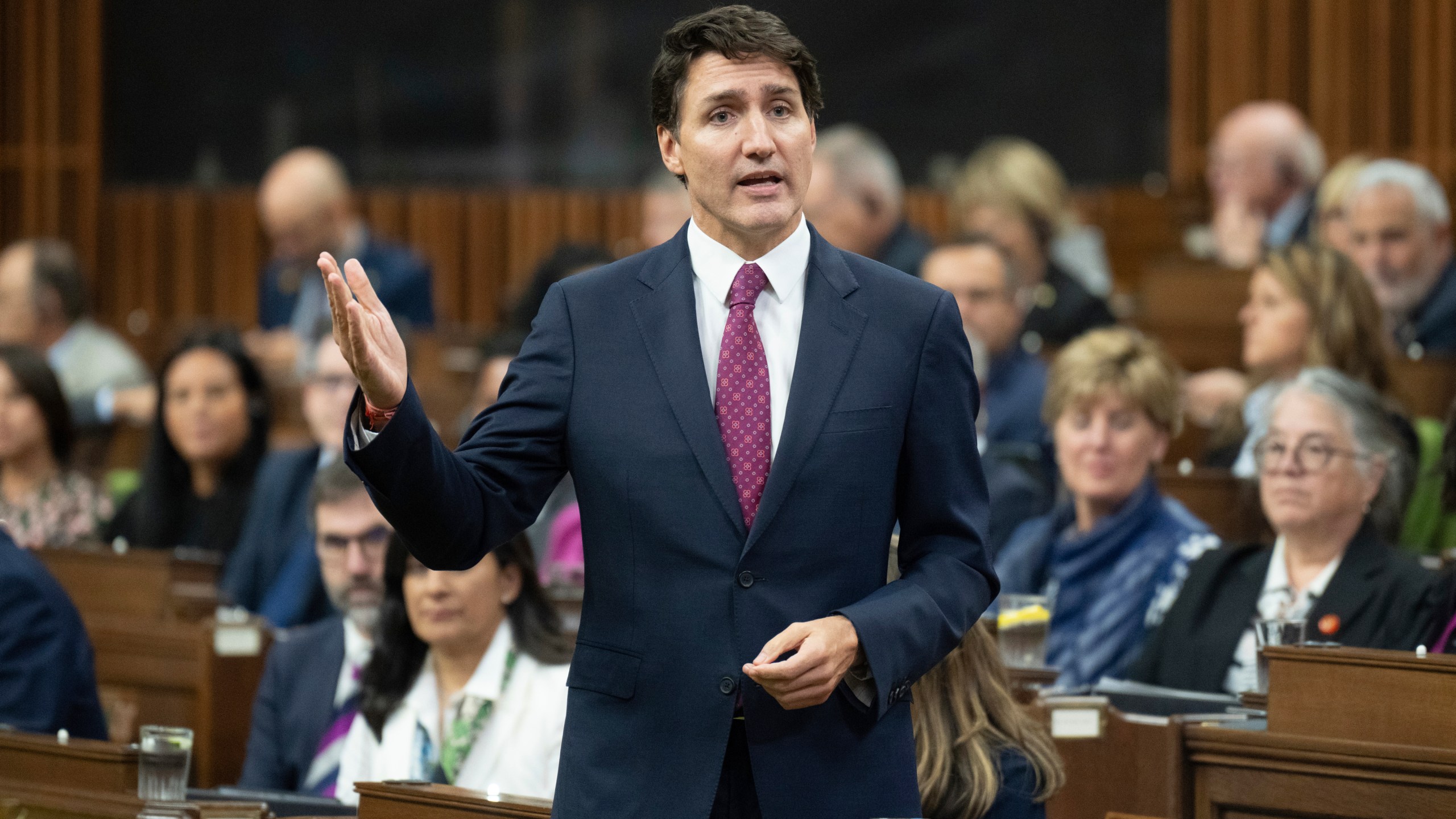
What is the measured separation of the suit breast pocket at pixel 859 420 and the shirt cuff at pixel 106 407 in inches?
167

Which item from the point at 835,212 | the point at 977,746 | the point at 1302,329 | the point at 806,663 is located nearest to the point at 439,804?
the point at 977,746

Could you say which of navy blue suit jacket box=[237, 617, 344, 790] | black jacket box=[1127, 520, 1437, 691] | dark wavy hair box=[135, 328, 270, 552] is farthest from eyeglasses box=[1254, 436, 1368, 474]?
dark wavy hair box=[135, 328, 270, 552]

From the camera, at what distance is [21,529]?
4266mm

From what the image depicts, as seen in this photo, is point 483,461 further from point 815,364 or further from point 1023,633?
point 1023,633

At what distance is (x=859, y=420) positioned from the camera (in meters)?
1.51

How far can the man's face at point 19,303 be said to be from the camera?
18.5ft

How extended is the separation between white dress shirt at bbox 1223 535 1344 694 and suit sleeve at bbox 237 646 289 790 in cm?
149

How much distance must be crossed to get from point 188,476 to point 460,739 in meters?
2.01

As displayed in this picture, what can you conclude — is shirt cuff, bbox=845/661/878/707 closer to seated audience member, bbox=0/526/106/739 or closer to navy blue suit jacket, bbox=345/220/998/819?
navy blue suit jacket, bbox=345/220/998/819

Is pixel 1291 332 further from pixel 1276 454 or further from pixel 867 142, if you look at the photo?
pixel 867 142

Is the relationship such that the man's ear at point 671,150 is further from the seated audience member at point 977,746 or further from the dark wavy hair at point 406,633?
the dark wavy hair at point 406,633

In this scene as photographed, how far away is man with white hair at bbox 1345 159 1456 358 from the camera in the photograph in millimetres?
4426

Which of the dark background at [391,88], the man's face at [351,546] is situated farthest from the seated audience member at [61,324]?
the man's face at [351,546]

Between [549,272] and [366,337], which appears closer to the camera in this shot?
[366,337]
